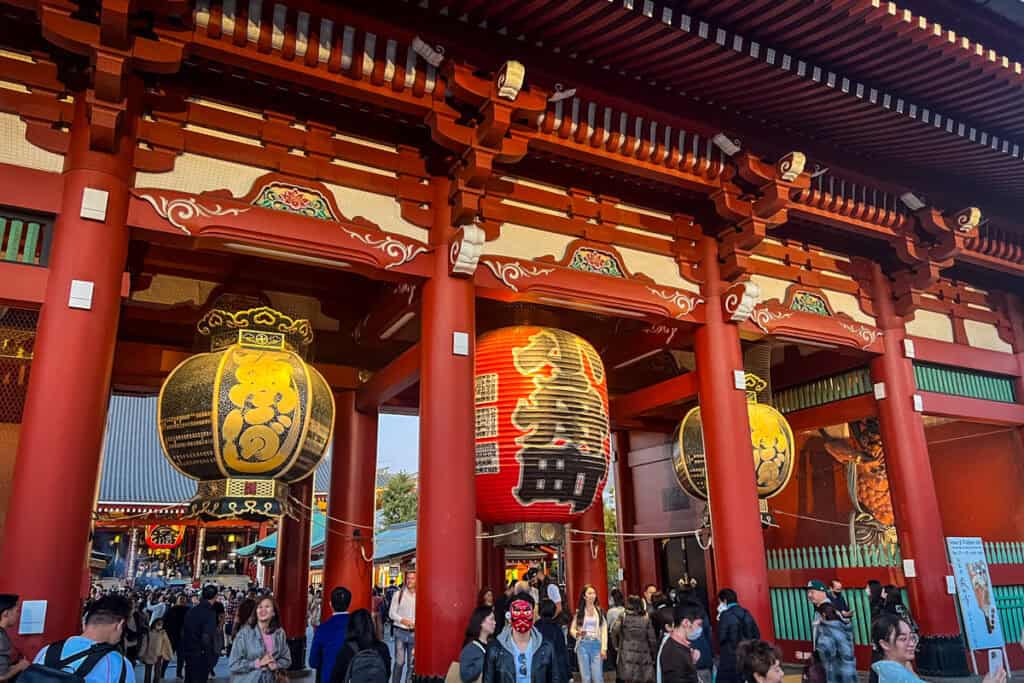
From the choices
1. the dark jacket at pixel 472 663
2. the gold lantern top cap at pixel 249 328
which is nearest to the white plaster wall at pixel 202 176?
the gold lantern top cap at pixel 249 328

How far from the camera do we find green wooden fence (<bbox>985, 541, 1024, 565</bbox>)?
10.3 m

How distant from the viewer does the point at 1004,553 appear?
10438 millimetres

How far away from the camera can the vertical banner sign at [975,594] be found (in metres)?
8.51

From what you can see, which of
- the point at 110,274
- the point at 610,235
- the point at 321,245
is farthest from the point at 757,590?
the point at 110,274

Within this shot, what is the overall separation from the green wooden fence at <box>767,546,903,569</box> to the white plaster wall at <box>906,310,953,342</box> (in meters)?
3.07

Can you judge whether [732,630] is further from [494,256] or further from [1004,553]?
[1004,553]

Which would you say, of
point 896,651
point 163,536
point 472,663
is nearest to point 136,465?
point 163,536

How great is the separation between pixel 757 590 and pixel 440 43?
Answer: 6.17 metres

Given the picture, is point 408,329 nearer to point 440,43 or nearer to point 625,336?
point 625,336

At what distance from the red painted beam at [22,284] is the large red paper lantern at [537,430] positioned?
3.62 metres

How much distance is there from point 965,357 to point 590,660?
710 centimetres

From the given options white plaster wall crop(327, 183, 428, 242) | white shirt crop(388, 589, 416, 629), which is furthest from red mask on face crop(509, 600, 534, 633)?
white shirt crop(388, 589, 416, 629)

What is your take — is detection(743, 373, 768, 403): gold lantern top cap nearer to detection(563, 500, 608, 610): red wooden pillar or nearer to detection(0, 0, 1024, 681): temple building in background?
detection(0, 0, 1024, 681): temple building in background

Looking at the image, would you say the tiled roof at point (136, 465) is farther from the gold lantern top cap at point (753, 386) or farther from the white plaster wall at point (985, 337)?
the white plaster wall at point (985, 337)
